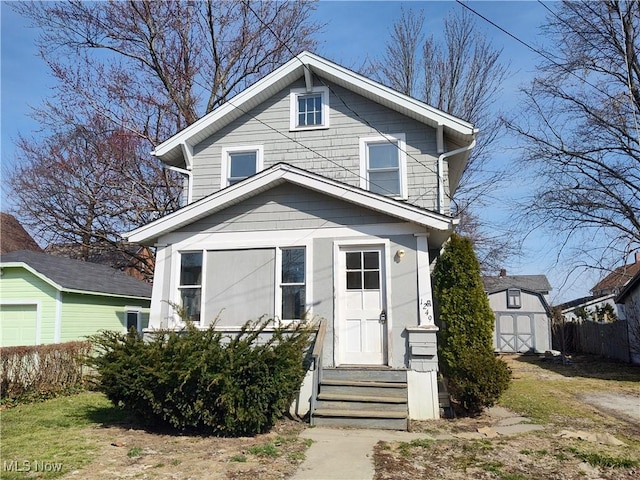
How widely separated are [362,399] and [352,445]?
55.5 inches

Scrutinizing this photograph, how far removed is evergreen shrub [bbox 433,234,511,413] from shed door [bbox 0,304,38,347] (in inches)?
449

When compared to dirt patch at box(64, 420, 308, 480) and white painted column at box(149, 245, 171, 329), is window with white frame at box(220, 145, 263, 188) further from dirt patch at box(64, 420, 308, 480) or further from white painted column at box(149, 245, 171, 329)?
dirt patch at box(64, 420, 308, 480)

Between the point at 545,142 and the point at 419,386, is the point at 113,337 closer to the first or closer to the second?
the point at 419,386

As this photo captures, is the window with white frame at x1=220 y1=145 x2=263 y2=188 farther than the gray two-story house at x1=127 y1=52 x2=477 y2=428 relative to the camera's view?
Yes

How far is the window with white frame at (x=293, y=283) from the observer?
9.48 metres

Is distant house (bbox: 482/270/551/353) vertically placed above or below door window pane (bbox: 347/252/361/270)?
below

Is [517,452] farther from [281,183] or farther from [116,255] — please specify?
[116,255]

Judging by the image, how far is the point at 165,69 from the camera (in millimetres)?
20094

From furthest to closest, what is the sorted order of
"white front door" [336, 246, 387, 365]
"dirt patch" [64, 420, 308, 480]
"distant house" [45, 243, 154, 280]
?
"distant house" [45, 243, 154, 280] → "white front door" [336, 246, 387, 365] → "dirt patch" [64, 420, 308, 480]

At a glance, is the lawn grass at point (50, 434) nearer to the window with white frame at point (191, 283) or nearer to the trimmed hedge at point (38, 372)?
the trimmed hedge at point (38, 372)

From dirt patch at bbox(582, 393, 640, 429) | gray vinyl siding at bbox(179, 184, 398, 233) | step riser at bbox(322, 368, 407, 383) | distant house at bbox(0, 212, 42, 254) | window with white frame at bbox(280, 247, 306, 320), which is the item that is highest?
distant house at bbox(0, 212, 42, 254)

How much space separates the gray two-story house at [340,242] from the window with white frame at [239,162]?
39 centimetres

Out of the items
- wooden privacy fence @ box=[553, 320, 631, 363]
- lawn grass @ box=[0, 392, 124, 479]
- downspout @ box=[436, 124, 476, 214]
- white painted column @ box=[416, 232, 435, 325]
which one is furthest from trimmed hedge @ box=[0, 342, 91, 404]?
Answer: wooden privacy fence @ box=[553, 320, 631, 363]

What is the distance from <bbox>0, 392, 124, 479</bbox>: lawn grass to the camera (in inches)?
220
